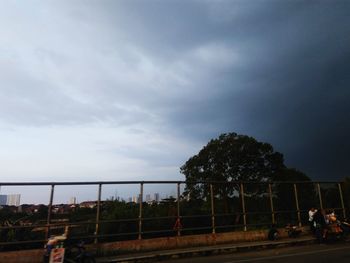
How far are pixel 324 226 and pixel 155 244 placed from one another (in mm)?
7868

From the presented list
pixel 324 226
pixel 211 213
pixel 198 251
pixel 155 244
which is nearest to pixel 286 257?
pixel 198 251

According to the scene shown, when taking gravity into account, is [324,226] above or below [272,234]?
above

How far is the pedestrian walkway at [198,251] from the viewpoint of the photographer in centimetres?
1165

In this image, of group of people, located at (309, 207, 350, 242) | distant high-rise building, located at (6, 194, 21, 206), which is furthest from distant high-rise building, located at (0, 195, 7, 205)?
group of people, located at (309, 207, 350, 242)

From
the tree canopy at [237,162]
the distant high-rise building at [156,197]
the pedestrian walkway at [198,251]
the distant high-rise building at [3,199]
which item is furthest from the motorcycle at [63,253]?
the tree canopy at [237,162]

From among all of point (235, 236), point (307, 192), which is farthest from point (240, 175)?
point (235, 236)

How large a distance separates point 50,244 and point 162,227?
5.68m

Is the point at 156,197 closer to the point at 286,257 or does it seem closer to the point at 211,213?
the point at 211,213

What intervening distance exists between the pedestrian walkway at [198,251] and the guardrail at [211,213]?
976 millimetres

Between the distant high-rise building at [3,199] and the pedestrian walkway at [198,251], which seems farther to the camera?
the pedestrian walkway at [198,251]

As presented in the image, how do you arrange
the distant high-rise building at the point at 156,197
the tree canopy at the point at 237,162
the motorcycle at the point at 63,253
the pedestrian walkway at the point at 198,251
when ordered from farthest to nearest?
1. the tree canopy at the point at 237,162
2. the distant high-rise building at the point at 156,197
3. the pedestrian walkway at the point at 198,251
4. the motorcycle at the point at 63,253

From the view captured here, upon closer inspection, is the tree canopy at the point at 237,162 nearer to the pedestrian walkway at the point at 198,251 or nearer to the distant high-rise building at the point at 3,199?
the pedestrian walkway at the point at 198,251

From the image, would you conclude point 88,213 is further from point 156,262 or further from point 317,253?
point 317,253

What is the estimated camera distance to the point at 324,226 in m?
16.0
